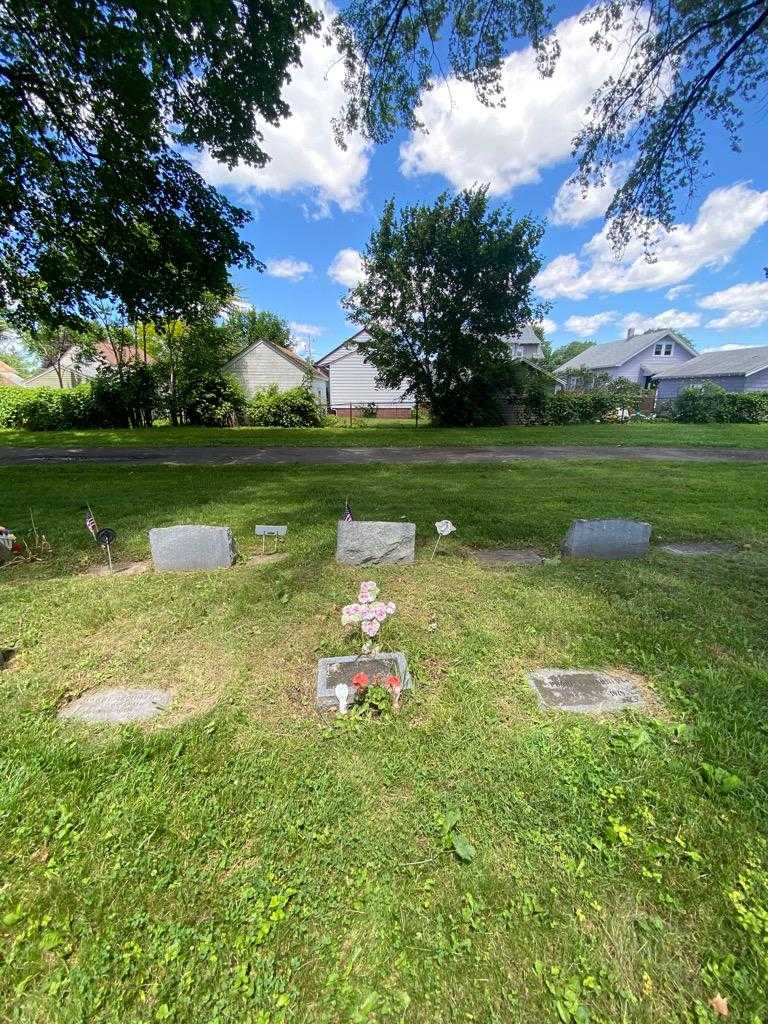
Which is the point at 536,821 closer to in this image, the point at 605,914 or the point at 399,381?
the point at 605,914

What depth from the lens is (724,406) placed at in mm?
23859

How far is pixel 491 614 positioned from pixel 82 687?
258 cm

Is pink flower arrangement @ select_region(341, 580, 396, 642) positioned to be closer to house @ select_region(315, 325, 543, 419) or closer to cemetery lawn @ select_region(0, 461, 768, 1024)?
cemetery lawn @ select_region(0, 461, 768, 1024)

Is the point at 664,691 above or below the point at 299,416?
below

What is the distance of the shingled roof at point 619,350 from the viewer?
114 ft

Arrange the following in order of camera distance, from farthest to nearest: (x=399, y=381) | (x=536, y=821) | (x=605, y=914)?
(x=399, y=381)
(x=536, y=821)
(x=605, y=914)

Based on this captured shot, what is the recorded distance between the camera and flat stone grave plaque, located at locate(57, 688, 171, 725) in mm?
2105

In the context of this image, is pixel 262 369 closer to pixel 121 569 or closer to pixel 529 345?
pixel 529 345

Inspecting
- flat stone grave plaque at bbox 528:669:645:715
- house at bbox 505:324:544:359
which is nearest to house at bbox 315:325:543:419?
house at bbox 505:324:544:359

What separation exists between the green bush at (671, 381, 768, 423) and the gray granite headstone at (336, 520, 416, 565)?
2791cm

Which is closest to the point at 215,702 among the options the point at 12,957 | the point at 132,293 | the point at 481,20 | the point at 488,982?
the point at 12,957

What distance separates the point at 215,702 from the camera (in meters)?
2.20

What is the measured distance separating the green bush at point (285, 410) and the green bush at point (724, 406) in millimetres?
21806

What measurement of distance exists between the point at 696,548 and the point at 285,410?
1829cm
